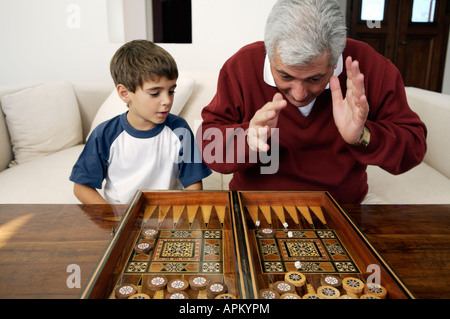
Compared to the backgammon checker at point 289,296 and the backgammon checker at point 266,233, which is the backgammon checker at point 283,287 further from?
the backgammon checker at point 266,233

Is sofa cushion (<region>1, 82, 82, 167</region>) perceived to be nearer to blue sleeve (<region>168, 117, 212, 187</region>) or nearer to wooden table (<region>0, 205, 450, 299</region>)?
blue sleeve (<region>168, 117, 212, 187</region>)

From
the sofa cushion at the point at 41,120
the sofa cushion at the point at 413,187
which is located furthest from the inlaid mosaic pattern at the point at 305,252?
the sofa cushion at the point at 41,120

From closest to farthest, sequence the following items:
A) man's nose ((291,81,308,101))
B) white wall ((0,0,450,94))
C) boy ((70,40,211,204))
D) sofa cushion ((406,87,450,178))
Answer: man's nose ((291,81,308,101)) < boy ((70,40,211,204)) < sofa cushion ((406,87,450,178)) < white wall ((0,0,450,94))

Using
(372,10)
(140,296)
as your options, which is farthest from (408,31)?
(140,296)

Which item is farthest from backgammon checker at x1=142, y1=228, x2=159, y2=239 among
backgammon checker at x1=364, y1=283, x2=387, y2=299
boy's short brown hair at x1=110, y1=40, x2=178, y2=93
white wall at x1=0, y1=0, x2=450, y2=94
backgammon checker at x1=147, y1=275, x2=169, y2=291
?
white wall at x1=0, y1=0, x2=450, y2=94

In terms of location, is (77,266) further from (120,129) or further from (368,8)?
(368,8)

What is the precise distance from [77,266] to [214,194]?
0.43 meters

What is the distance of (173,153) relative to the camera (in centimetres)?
154

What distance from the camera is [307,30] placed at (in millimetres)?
1010

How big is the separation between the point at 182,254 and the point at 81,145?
193cm

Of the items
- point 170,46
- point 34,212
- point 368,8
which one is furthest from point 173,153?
point 368,8

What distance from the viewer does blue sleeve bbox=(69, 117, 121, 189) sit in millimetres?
1445

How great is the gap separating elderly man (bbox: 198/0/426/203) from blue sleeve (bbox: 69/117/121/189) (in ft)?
1.32

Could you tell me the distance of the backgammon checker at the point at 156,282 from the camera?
2.48 feet
